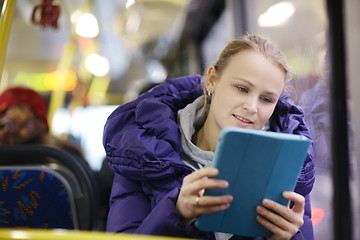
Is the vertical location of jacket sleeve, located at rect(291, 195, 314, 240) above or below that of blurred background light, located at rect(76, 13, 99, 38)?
below

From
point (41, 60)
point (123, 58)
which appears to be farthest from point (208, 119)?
point (123, 58)

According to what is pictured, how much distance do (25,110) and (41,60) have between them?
6551 mm

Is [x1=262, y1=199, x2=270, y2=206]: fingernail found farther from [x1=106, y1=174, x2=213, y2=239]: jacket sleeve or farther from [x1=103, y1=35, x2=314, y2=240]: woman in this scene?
[x1=106, y1=174, x2=213, y2=239]: jacket sleeve

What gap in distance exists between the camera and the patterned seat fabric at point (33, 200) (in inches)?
61.8

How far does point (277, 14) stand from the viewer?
2.57m

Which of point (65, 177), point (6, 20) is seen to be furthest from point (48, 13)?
point (65, 177)

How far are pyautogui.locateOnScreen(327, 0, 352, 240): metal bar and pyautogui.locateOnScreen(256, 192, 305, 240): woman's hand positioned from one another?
0.29 ft

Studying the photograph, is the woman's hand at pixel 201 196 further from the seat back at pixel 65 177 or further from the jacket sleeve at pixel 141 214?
the seat back at pixel 65 177

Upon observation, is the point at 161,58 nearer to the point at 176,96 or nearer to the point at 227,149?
the point at 176,96

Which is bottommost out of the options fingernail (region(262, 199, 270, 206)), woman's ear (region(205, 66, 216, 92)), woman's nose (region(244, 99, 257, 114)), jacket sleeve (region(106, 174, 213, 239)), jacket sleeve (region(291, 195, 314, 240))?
jacket sleeve (region(291, 195, 314, 240))

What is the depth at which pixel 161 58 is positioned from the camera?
826cm

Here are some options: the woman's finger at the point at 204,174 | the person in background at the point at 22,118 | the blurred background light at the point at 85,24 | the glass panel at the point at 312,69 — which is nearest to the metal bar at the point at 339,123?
the glass panel at the point at 312,69

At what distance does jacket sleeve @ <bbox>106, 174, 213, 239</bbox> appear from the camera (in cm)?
91

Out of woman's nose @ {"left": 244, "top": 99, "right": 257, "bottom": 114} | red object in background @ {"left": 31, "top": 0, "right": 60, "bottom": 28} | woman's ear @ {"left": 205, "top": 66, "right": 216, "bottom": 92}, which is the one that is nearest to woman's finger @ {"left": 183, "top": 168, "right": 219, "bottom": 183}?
woman's nose @ {"left": 244, "top": 99, "right": 257, "bottom": 114}
